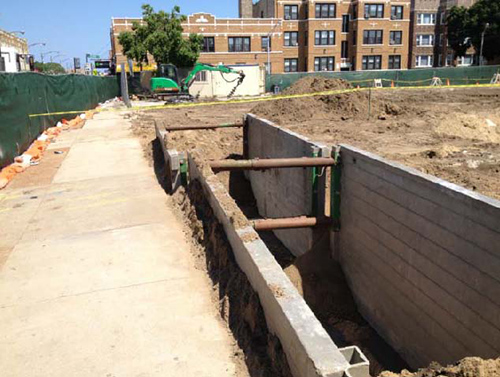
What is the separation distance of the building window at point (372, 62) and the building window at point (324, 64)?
411 centimetres

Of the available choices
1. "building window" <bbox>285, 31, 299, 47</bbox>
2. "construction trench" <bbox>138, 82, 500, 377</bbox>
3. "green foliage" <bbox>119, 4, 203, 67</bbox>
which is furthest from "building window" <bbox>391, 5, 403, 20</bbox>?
"construction trench" <bbox>138, 82, 500, 377</bbox>

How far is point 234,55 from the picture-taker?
185ft

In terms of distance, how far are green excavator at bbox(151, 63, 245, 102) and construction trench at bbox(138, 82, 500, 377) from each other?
93.2ft

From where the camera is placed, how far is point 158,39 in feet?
147

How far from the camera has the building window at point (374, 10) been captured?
57.8 metres

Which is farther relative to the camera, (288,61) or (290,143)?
(288,61)

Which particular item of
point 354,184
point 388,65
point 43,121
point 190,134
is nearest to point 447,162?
point 354,184

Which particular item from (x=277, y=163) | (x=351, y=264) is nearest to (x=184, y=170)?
(x=277, y=163)

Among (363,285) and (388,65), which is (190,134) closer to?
(363,285)

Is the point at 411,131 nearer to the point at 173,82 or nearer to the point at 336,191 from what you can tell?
the point at 336,191

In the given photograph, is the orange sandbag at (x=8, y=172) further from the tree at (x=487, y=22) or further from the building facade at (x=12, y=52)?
the tree at (x=487, y=22)

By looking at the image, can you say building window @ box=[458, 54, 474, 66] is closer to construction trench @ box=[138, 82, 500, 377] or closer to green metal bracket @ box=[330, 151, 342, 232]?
construction trench @ box=[138, 82, 500, 377]

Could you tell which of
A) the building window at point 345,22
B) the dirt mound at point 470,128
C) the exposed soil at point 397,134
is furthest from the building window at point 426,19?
the dirt mound at point 470,128

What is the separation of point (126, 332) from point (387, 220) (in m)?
3.81
